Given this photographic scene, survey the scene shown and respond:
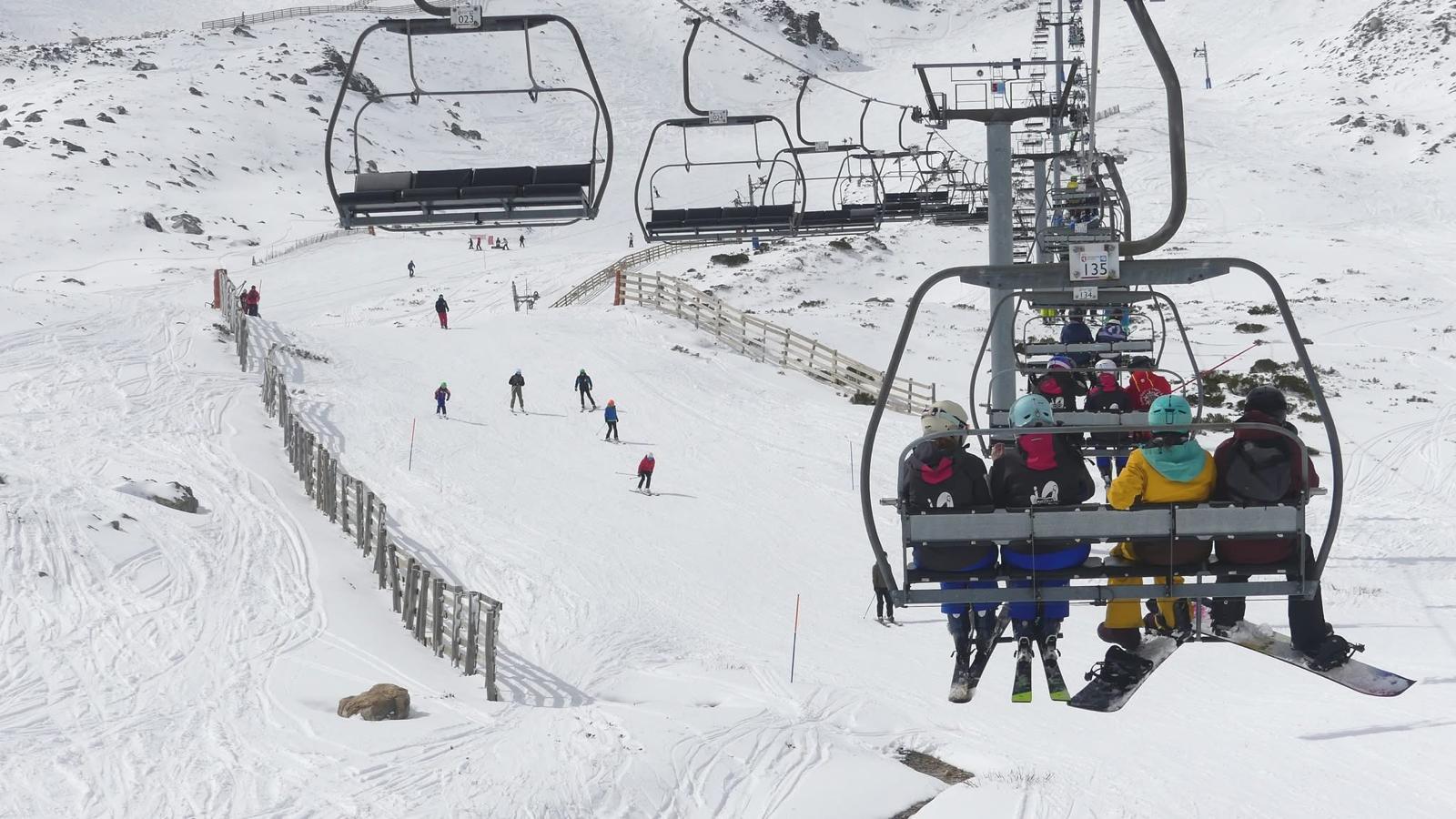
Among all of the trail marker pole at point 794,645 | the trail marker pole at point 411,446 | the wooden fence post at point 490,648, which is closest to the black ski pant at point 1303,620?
the trail marker pole at point 794,645

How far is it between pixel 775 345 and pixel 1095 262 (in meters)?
32.1

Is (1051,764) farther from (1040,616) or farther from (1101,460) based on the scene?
(1040,616)

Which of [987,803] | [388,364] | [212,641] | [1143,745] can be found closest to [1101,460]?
[1143,745]

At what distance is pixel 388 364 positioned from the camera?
112 feet

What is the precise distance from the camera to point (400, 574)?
1912cm

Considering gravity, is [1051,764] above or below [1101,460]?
below

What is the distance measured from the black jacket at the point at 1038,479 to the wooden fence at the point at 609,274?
1440 inches

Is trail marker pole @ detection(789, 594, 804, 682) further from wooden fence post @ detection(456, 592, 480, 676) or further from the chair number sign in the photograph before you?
the chair number sign

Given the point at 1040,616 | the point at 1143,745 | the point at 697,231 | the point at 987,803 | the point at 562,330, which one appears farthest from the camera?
the point at 562,330

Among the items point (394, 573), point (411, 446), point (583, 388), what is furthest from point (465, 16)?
point (583, 388)

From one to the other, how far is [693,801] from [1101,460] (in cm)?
671

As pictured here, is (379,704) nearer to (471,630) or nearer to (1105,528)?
(471,630)

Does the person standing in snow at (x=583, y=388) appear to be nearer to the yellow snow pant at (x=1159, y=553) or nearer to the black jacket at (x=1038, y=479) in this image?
the black jacket at (x=1038, y=479)

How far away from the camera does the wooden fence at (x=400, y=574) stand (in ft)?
54.5
